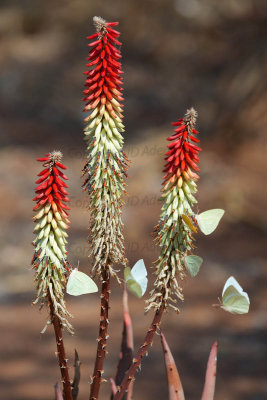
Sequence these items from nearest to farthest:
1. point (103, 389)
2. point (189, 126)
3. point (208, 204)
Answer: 1. point (189, 126)
2. point (103, 389)
3. point (208, 204)

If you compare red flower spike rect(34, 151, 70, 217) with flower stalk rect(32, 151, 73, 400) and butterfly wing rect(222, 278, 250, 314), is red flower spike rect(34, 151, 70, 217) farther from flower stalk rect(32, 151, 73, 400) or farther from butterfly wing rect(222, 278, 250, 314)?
butterfly wing rect(222, 278, 250, 314)

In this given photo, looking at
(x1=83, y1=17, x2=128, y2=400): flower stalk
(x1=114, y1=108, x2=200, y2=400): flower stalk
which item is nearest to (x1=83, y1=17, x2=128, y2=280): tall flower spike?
(x1=83, y1=17, x2=128, y2=400): flower stalk

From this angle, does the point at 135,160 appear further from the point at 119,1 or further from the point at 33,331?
the point at 33,331

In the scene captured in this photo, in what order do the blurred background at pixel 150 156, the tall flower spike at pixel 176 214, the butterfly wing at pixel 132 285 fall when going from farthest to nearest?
1. the blurred background at pixel 150 156
2. the tall flower spike at pixel 176 214
3. the butterfly wing at pixel 132 285

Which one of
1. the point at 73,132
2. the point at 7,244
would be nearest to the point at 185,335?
the point at 7,244

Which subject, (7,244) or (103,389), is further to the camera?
(7,244)

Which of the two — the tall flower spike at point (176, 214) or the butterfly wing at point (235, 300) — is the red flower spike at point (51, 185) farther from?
the butterfly wing at point (235, 300)

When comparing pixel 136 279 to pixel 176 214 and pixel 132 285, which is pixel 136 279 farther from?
pixel 176 214

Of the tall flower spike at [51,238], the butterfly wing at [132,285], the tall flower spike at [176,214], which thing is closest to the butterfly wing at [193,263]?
the tall flower spike at [176,214]
